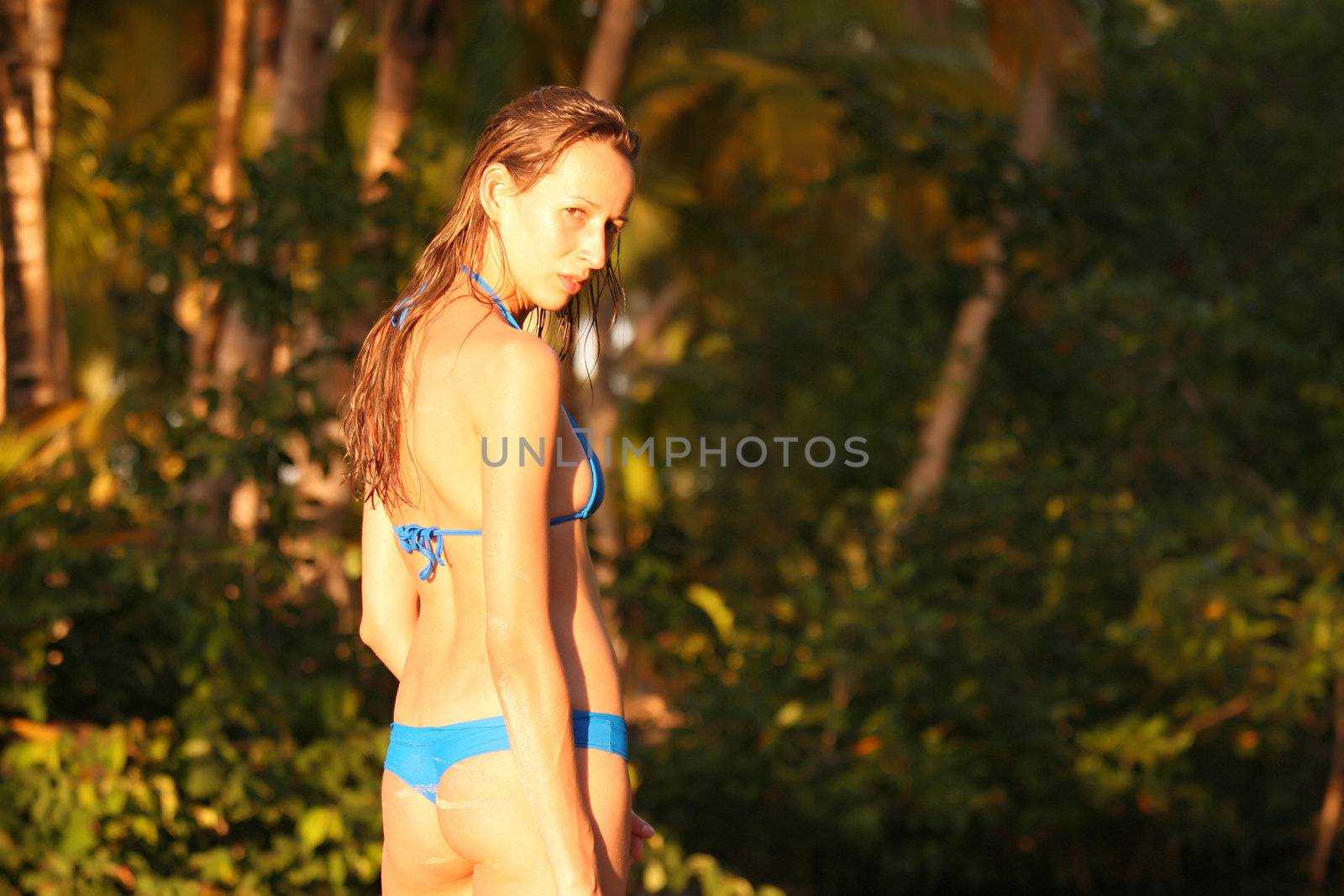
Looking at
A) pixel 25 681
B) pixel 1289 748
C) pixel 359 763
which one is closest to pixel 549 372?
pixel 359 763

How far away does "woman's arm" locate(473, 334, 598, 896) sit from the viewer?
66.6 inches

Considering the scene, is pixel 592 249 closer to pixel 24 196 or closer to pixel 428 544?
pixel 428 544

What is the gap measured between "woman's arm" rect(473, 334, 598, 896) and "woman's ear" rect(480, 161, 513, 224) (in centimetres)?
33

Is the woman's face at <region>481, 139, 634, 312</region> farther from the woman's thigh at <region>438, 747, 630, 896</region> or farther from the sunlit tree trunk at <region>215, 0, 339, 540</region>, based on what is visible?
the sunlit tree trunk at <region>215, 0, 339, 540</region>

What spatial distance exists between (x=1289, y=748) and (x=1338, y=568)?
1.31m

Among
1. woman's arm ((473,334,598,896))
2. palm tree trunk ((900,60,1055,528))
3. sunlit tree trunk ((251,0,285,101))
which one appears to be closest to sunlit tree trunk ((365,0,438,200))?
sunlit tree trunk ((251,0,285,101))

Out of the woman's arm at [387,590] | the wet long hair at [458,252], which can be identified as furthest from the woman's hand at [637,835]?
the wet long hair at [458,252]

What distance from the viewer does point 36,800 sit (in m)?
3.88

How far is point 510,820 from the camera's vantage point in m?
1.75

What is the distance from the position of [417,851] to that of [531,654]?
1.26 ft

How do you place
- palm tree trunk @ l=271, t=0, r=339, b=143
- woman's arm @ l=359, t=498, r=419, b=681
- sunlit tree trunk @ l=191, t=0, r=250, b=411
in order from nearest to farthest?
woman's arm @ l=359, t=498, r=419, b=681, sunlit tree trunk @ l=191, t=0, r=250, b=411, palm tree trunk @ l=271, t=0, r=339, b=143

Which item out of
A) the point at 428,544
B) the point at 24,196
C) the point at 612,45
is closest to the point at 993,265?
the point at 612,45

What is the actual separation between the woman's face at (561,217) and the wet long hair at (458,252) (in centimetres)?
2

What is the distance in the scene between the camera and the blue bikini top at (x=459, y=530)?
72.9 inches
